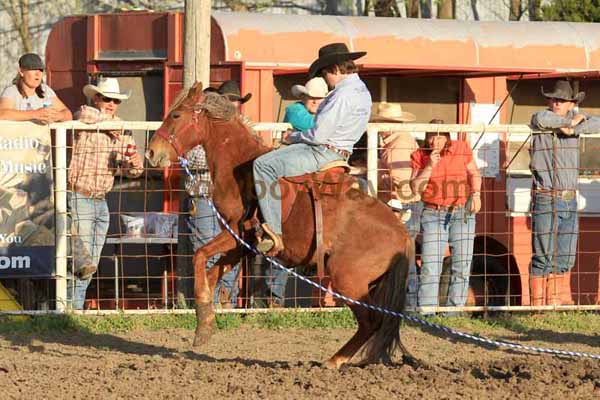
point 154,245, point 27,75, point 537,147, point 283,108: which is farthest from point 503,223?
point 27,75

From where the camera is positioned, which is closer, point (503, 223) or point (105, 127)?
point (105, 127)

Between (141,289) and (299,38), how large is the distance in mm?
2935

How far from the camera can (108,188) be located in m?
10.7

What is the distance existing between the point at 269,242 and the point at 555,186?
393cm

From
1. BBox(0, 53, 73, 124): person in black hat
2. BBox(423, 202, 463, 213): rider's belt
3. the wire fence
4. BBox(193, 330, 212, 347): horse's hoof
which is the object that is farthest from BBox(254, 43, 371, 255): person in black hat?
BBox(0, 53, 73, 124): person in black hat

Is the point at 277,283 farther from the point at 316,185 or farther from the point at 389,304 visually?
the point at 389,304

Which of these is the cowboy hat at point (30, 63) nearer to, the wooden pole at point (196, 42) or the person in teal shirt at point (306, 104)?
the wooden pole at point (196, 42)

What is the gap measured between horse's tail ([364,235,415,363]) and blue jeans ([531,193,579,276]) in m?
3.29

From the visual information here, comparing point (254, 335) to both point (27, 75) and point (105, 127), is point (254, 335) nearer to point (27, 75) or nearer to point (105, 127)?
point (105, 127)

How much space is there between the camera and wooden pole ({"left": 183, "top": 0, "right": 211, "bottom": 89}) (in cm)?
1049

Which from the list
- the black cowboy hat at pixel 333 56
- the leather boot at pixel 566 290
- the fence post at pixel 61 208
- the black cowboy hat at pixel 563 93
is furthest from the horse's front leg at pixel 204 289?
the leather boot at pixel 566 290

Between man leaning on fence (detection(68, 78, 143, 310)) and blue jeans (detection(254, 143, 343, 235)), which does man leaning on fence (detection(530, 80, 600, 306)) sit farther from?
man leaning on fence (detection(68, 78, 143, 310))

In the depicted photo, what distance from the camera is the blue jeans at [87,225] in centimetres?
1062

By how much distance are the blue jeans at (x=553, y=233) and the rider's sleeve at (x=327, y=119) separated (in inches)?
141
